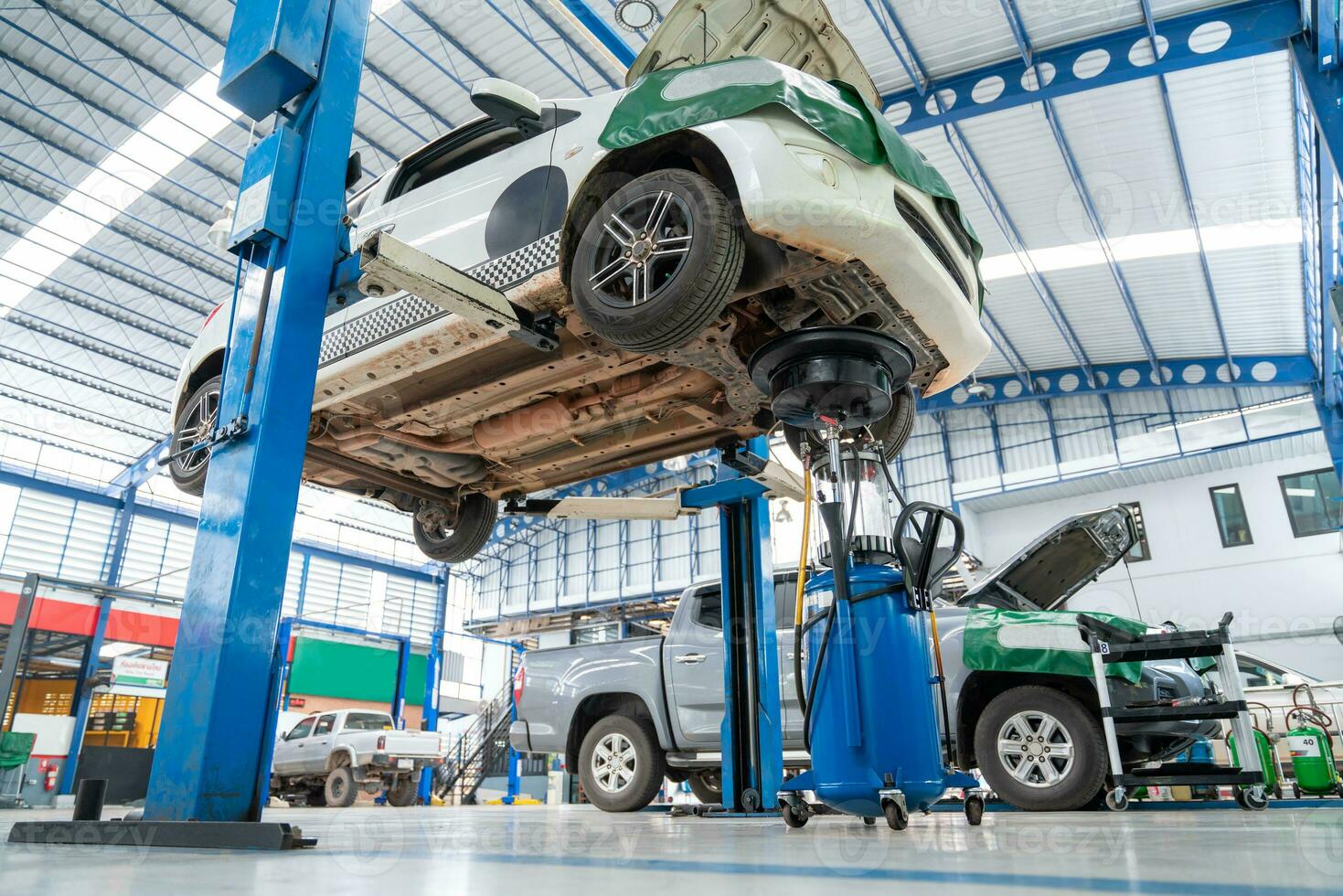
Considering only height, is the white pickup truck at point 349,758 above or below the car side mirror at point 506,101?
below

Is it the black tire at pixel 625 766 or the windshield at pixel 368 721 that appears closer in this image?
the black tire at pixel 625 766

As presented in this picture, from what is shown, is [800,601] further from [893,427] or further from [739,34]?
[739,34]

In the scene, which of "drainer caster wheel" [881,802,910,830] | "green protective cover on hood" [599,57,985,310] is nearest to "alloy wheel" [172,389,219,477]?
"green protective cover on hood" [599,57,985,310]

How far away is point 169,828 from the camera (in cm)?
225

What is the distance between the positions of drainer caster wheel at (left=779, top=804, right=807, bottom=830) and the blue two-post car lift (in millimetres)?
1788

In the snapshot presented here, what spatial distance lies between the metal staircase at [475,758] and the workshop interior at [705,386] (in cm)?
745

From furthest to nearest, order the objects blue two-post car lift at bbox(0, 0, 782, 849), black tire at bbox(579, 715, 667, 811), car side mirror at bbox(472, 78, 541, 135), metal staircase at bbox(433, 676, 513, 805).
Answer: metal staircase at bbox(433, 676, 513, 805) → black tire at bbox(579, 715, 667, 811) → car side mirror at bbox(472, 78, 541, 135) → blue two-post car lift at bbox(0, 0, 782, 849)

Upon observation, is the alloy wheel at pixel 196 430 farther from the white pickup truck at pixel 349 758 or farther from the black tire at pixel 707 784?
the white pickup truck at pixel 349 758

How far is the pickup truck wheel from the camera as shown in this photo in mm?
11773

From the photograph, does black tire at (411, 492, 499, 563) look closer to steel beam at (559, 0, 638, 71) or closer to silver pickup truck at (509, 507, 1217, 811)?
silver pickup truck at (509, 507, 1217, 811)

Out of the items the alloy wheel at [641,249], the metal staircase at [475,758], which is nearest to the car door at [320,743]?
the metal staircase at [475,758]

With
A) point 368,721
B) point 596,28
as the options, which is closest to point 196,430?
point 596,28

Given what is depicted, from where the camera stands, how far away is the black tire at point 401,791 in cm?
1233

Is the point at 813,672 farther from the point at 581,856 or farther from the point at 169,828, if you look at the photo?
the point at 169,828
